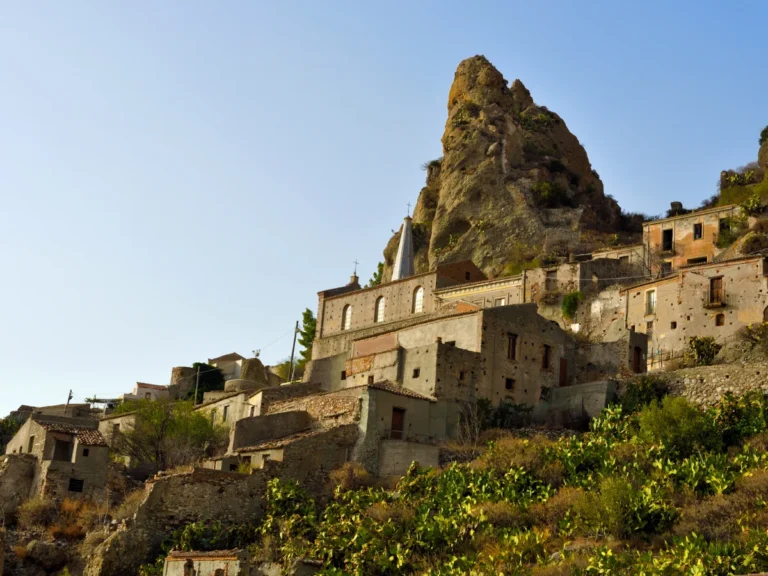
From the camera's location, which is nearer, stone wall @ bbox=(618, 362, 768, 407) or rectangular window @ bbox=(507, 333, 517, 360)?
stone wall @ bbox=(618, 362, 768, 407)

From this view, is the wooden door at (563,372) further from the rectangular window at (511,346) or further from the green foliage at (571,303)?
the green foliage at (571,303)

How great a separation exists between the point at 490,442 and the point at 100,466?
14.9 metres

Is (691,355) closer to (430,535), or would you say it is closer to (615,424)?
(615,424)

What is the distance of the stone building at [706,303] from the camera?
47.1 meters

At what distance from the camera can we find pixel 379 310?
2446 inches

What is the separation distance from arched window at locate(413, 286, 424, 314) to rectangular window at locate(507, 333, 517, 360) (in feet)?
48.6

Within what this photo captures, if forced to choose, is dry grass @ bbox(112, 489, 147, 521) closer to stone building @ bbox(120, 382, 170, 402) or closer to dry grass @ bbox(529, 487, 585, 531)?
dry grass @ bbox(529, 487, 585, 531)

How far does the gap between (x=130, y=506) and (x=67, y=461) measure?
6.03 metres

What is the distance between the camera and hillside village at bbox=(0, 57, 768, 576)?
36.8m

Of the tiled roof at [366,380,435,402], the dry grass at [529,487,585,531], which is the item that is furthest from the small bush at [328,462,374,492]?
the dry grass at [529,487,585,531]

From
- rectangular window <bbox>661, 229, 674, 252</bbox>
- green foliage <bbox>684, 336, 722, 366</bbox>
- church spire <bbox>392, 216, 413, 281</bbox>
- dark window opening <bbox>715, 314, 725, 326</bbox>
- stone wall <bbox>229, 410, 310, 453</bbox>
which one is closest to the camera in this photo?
stone wall <bbox>229, 410, 310, 453</bbox>

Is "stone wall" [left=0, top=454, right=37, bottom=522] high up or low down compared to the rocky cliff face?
down

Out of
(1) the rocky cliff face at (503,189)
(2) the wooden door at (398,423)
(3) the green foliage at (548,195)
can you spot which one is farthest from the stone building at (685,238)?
(2) the wooden door at (398,423)

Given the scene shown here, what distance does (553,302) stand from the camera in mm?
57281
